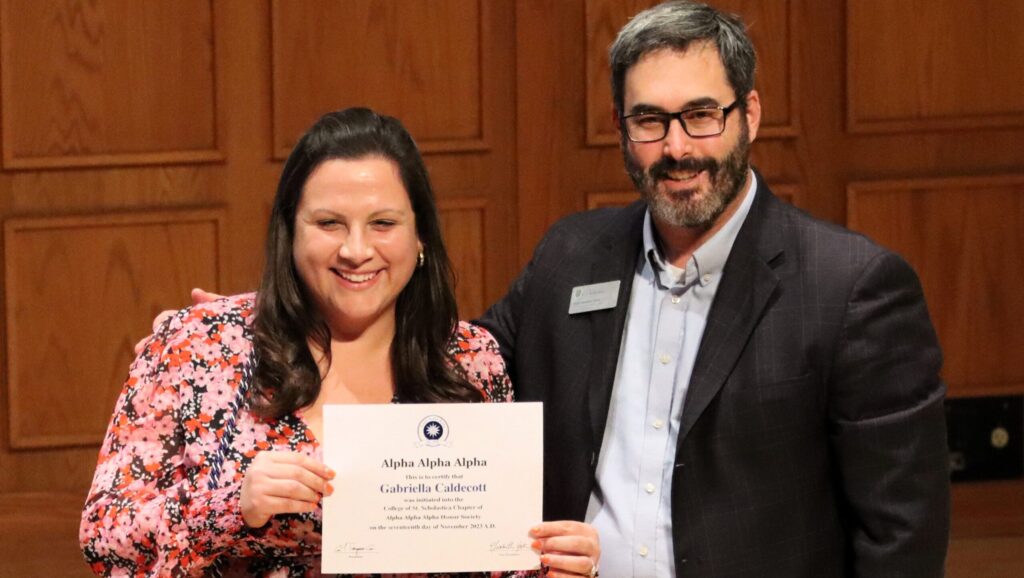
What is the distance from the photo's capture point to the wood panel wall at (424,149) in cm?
442

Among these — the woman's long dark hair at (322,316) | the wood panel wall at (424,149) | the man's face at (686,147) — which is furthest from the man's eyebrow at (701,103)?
the wood panel wall at (424,149)

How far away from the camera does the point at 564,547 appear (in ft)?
7.51

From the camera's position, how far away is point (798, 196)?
486cm

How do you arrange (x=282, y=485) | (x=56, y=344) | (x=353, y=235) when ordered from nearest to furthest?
(x=282, y=485) < (x=353, y=235) < (x=56, y=344)

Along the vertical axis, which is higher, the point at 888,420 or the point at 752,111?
the point at 752,111

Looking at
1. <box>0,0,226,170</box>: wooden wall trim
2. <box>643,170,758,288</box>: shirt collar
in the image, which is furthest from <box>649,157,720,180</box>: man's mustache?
<box>0,0,226,170</box>: wooden wall trim

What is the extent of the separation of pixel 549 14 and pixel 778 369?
2.38 metres

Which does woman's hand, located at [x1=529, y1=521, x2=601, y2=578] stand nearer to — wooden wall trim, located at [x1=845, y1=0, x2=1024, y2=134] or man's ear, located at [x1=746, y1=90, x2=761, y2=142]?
man's ear, located at [x1=746, y1=90, x2=761, y2=142]

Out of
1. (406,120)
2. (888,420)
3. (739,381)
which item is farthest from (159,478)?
(406,120)

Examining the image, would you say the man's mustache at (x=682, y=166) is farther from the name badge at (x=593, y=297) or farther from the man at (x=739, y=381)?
the name badge at (x=593, y=297)
